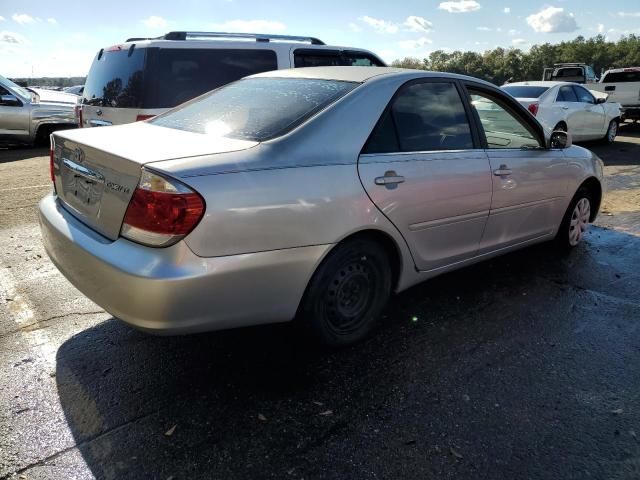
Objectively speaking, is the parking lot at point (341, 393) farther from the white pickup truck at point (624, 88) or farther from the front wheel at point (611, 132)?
the white pickup truck at point (624, 88)

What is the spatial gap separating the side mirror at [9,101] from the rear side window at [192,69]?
24.6ft

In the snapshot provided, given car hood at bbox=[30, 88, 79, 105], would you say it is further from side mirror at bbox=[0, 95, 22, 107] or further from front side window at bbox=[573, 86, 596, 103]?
front side window at bbox=[573, 86, 596, 103]

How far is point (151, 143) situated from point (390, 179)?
53.7 inches

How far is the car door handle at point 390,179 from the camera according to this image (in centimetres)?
301

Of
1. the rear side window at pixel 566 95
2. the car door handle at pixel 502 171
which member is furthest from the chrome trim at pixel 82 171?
the rear side window at pixel 566 95

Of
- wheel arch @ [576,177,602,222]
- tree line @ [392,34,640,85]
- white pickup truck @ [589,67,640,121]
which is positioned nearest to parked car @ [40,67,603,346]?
wheel arch @ [576,177,602,222]

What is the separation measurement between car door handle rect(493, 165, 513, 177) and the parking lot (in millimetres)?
949

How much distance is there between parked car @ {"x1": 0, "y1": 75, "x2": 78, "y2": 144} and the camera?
11.6 metres

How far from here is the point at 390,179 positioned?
10.1 ft

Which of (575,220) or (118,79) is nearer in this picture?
(575,220)

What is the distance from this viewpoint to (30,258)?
4.69 meters

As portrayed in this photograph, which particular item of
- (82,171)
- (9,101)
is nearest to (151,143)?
(82,171)

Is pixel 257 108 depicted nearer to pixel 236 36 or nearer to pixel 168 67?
pixel 168 67

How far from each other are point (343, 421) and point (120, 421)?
3.54 feet
